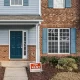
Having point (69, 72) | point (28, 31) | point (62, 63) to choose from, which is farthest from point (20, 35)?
point (69, 72)

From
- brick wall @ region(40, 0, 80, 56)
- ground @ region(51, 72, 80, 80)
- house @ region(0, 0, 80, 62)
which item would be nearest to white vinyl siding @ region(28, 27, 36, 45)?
house @ region(0, 0, 80, 62)

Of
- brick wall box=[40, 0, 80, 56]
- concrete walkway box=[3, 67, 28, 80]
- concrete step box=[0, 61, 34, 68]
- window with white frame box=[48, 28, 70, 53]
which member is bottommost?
concrete walkway box=[3, 67, 28, 80]

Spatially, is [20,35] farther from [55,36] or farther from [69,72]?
[69,72]

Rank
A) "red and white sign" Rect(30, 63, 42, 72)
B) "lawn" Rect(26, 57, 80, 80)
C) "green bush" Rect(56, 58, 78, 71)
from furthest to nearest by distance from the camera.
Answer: "green bush" Rect(56, 58, 78, 71) → "red and white sign" Rect(30, 63, 42, 72) → "lawn" Rect(26, 57, 80, 80)

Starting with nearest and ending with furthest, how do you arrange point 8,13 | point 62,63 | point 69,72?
point 69,72 < point 62,63 < point 8,13

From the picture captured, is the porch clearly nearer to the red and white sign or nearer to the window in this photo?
the window

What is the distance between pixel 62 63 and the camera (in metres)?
18.7

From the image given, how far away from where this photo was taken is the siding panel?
2094cm

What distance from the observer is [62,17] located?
2186cm

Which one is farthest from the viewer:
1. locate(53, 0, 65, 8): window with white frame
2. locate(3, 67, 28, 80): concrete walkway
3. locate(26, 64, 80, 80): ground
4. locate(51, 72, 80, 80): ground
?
locate(53, 0, 65, 8): window with white frame

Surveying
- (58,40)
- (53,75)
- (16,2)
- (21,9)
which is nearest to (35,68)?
(53,75)

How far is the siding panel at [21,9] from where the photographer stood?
20942mm

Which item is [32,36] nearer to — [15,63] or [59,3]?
[15,63]

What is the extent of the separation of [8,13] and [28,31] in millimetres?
1971
